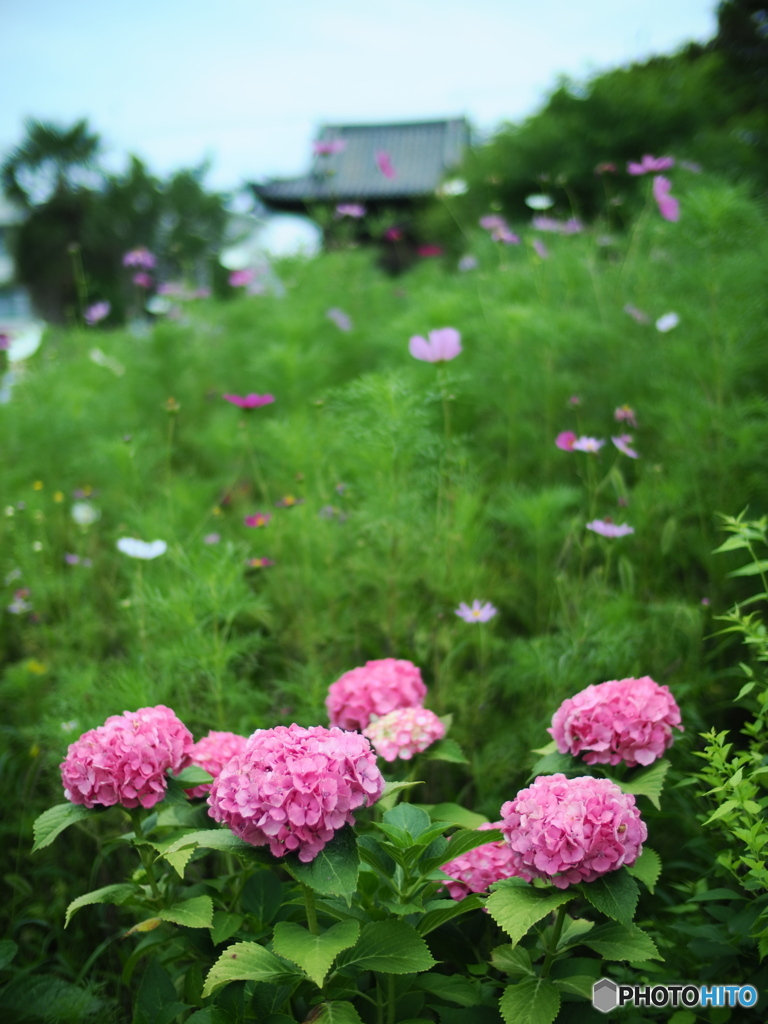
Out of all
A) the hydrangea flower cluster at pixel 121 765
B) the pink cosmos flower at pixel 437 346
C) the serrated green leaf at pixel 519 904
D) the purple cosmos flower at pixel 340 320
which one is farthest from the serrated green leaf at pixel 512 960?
the purple cosmos flower at pixel 340 320

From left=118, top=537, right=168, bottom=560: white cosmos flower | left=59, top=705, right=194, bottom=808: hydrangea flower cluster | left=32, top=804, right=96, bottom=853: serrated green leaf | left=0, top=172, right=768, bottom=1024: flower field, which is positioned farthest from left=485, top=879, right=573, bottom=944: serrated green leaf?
left=118, top=537, right=168, bottom=560: white cosmos flower

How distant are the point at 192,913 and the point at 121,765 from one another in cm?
24

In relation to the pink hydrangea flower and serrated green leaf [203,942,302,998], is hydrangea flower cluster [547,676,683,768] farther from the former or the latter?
serrated green leaf [203,942,302,998]

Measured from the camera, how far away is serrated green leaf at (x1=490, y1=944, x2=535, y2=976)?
113cm

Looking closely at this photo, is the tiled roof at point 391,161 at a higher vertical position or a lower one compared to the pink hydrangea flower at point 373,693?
lower

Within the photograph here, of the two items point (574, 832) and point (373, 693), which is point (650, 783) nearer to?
point (574, 832)

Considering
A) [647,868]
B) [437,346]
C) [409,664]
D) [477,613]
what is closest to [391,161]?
[437,346]

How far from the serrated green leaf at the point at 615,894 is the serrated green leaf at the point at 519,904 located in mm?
33

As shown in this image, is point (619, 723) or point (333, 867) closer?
point (333, 867)

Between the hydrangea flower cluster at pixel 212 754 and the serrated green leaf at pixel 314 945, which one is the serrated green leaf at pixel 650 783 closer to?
the serrated green leaf at pixel 314 945

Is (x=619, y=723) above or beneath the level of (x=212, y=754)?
above

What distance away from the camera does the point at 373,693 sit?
1473mm

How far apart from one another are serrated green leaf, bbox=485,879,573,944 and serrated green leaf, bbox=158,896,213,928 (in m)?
0.42

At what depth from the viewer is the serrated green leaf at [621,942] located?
1.03m
